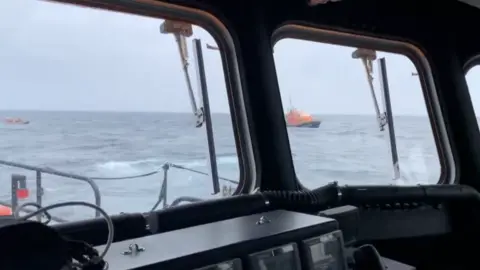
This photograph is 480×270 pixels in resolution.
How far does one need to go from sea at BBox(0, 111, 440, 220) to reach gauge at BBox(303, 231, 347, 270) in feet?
2.60

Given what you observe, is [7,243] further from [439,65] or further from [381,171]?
[439,65]

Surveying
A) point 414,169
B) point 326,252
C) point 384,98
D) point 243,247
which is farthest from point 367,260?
point 414,169

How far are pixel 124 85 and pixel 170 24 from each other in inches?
14.4

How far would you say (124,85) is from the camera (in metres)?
2.17

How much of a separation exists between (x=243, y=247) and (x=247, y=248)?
1cm

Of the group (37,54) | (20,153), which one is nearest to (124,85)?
(37,54)

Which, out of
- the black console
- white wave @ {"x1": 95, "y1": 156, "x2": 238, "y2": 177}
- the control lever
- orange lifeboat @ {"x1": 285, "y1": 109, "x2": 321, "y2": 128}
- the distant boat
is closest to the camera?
the black console

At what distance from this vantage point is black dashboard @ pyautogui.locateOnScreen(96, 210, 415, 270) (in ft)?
3.99

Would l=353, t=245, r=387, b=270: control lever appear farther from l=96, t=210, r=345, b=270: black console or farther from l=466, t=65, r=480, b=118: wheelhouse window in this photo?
l=466, t=65, r=480, b=118: wheelhouse window

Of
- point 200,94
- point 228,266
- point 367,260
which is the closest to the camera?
point 228,266

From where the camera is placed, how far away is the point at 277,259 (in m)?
1.34

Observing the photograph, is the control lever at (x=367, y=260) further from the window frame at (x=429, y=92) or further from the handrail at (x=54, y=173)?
the window frame at (x=429, y=92)

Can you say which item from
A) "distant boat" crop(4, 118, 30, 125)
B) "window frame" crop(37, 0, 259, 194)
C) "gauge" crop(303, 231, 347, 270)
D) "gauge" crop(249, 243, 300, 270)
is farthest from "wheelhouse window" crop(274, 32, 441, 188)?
"distant boat" crop(4, 118, 30, 125)

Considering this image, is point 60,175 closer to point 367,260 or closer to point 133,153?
point 133,153
